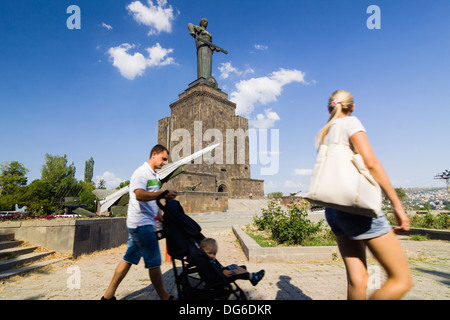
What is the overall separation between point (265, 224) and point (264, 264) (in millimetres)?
4022

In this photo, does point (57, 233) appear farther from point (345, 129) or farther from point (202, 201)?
point (202, 201)

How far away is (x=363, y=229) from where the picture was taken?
1.70 m

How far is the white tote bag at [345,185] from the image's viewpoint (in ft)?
5.17

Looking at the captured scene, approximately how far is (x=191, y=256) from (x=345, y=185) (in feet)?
5.36

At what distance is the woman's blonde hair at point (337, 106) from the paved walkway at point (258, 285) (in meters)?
2.41

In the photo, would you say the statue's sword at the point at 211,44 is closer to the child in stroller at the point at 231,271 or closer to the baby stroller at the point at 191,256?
the baby stroller at the point at 191,256

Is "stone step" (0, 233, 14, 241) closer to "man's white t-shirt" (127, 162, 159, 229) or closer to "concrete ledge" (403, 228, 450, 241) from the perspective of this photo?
"man's white t-shirt" (127, 162, 159, 229)

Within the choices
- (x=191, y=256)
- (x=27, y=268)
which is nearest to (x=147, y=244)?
(x=191, y=256)

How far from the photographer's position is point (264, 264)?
16.6 feet

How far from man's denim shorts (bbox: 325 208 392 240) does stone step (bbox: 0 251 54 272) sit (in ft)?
20.1

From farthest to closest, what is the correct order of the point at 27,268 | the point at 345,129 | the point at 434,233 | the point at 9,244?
1. the point at 434,233
2. the point at 9,244
3. the point at 27,268
4. the point at 345,129

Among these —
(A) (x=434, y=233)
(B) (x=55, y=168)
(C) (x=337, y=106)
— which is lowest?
(A) (x=434, y=233)

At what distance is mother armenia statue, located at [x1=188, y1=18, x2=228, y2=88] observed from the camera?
33287 millimetres

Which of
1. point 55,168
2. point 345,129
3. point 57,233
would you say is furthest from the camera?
point 55,168
